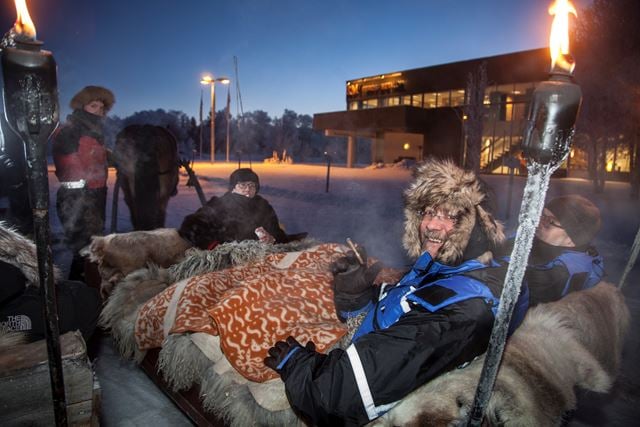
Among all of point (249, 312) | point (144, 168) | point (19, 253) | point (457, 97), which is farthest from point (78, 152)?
point (457, 97)

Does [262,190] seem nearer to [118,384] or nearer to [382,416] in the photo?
[118,384]

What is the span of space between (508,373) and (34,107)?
5.74 ft

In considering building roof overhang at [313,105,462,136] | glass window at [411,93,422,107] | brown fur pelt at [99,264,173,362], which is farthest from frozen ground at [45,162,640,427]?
glass window at [411,93,422,107]

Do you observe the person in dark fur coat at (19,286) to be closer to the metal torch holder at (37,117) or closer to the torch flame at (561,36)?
the metal torch holder at (37,117)

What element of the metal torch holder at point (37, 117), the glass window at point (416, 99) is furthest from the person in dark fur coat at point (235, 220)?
the glass window at point (416, 99)

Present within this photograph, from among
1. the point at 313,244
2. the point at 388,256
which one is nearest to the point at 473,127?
the point at 388,256

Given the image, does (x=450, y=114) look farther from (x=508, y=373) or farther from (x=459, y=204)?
(x=508, y=373)

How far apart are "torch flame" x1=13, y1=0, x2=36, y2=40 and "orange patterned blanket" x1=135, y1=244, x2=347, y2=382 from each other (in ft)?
5.01

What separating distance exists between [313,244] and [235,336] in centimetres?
148

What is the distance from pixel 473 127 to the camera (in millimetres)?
14742

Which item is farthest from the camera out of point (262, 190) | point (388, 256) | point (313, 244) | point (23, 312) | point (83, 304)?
point (262, 190)

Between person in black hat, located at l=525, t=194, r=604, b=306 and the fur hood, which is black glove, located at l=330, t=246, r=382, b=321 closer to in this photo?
person in black hat, located at l=525, t=194, r=604, b=306

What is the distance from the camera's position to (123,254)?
10.9 feet

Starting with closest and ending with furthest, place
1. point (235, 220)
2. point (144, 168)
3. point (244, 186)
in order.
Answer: point (235, 220) → point (244, 186) → point (144, 168)
